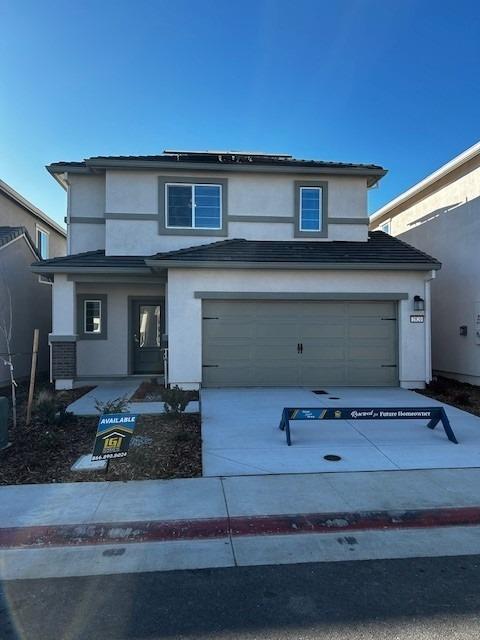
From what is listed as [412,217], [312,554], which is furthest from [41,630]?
[412,217]

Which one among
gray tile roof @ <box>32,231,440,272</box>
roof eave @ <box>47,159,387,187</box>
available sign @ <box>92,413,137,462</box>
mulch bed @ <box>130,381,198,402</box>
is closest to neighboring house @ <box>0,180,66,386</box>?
gray tile roof @ <box>32,231,440,272</box>

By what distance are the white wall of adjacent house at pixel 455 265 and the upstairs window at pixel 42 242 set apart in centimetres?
1434

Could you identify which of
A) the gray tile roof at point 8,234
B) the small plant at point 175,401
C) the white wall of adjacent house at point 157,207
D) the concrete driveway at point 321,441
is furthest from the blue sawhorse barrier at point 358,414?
the gray tile roof at point 8,234

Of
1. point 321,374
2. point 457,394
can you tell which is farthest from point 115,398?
point 457,394

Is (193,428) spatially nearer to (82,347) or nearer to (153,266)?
(153,266)

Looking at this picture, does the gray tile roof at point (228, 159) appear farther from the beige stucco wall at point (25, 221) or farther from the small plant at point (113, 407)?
the small plant at point (113, 407)

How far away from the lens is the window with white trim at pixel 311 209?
12789 mm

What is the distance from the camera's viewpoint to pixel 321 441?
6.81m

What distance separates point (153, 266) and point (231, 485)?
664 centimetres

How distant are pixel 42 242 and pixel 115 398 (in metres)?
10.6

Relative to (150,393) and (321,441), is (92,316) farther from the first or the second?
(321,441)

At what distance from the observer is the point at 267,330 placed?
11148 millimetres

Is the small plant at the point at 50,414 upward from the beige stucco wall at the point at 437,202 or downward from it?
downward

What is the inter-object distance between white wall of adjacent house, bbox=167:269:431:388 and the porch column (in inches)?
107
